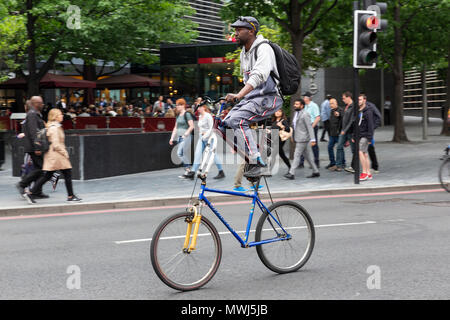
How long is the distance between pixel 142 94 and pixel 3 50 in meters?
21.8

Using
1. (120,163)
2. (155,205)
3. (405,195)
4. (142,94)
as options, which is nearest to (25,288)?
(155,205)

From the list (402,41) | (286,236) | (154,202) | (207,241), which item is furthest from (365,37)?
(402,41)

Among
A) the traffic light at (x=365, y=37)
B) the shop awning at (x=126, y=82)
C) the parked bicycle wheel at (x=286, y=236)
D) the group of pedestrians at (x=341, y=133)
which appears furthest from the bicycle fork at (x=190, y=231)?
the shop awning at (x=126, y=82)

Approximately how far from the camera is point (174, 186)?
12.7 meters

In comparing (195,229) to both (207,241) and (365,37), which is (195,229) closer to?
(207,241)

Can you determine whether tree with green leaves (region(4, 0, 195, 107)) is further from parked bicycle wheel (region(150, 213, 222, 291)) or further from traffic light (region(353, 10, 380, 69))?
parked bicycle wheel (region(150, 213, 222, 291))

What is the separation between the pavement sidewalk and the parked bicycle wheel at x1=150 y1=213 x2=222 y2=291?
158 inches

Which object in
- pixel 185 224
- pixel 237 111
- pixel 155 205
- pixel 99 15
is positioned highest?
pixel 99 15

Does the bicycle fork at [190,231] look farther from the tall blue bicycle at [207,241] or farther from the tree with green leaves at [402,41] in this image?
the tree with green leaves at [402,41]

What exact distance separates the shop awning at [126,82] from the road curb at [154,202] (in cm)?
1723

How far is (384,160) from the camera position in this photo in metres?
17.0

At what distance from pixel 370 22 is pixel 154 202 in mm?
5303

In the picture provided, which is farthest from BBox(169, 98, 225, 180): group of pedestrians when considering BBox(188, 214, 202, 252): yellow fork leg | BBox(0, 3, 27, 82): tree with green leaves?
BBox(188, 214, 202, 252): yellow fork leg
